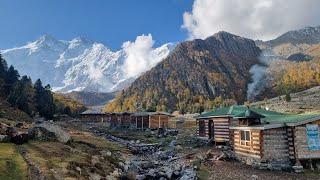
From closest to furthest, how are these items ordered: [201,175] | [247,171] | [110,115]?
[201,175], [247,171], [110,115]

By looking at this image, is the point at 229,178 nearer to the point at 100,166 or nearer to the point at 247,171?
the point at 247,171

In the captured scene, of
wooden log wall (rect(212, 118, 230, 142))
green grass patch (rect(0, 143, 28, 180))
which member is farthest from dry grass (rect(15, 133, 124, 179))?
wooden log wall (rect(212, 118, 230, 142))

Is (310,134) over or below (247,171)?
over

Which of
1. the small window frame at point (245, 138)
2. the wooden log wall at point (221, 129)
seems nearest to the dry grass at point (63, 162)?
the small window frame at point (245, 138)

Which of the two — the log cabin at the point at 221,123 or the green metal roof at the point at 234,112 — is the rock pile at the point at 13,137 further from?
the green metal roof at the point at 234,112

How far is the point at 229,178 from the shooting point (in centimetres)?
3034

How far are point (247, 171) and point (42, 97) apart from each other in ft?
323

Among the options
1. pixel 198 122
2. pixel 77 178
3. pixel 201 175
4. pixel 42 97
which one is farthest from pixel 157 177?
pixel 42 97

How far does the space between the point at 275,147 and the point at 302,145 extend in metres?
2.46

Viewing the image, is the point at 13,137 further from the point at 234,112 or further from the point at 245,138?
the point at 234,112

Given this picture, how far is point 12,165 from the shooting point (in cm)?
2461

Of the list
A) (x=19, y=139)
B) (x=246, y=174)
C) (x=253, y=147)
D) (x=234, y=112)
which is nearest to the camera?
(x=246, y=174)

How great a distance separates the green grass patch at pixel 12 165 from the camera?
22.4 meters

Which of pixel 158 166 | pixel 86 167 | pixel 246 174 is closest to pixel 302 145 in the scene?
pixel 246 174
